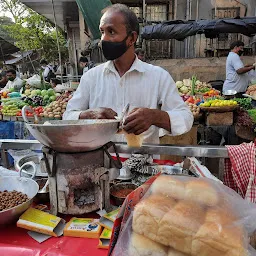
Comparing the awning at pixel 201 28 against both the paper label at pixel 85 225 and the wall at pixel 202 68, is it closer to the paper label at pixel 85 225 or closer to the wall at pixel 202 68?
the wall at pixel 202 68

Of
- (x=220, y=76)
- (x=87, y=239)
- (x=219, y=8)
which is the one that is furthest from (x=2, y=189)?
(x=219, y=8)

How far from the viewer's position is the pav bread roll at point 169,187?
0.96 m

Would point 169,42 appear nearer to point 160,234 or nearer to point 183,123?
point 183,123

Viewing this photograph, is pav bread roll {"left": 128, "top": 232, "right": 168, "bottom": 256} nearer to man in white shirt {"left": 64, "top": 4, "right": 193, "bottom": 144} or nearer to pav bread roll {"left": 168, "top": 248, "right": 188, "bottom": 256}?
pav bread roll {"left": 168, "top": 248, "right": 188, "bottom": 256}

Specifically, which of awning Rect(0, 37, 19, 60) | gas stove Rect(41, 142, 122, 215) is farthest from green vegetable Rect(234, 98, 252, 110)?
awning Rect(0, 37, 19, 60)

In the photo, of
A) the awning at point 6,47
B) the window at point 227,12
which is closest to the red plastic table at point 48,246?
the window at point 227,12

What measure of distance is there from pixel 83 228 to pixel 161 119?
0.77 m

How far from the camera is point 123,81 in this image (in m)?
2.12

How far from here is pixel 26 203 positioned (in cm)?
121

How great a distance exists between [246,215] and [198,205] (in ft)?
0.52

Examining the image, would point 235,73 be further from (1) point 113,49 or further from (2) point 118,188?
(2) point 118,188

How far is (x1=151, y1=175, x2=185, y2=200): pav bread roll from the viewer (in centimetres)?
96

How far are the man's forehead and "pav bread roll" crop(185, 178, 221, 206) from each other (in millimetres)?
1303

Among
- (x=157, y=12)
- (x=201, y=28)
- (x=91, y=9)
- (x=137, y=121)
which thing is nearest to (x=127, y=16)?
(x=137, y=121)
